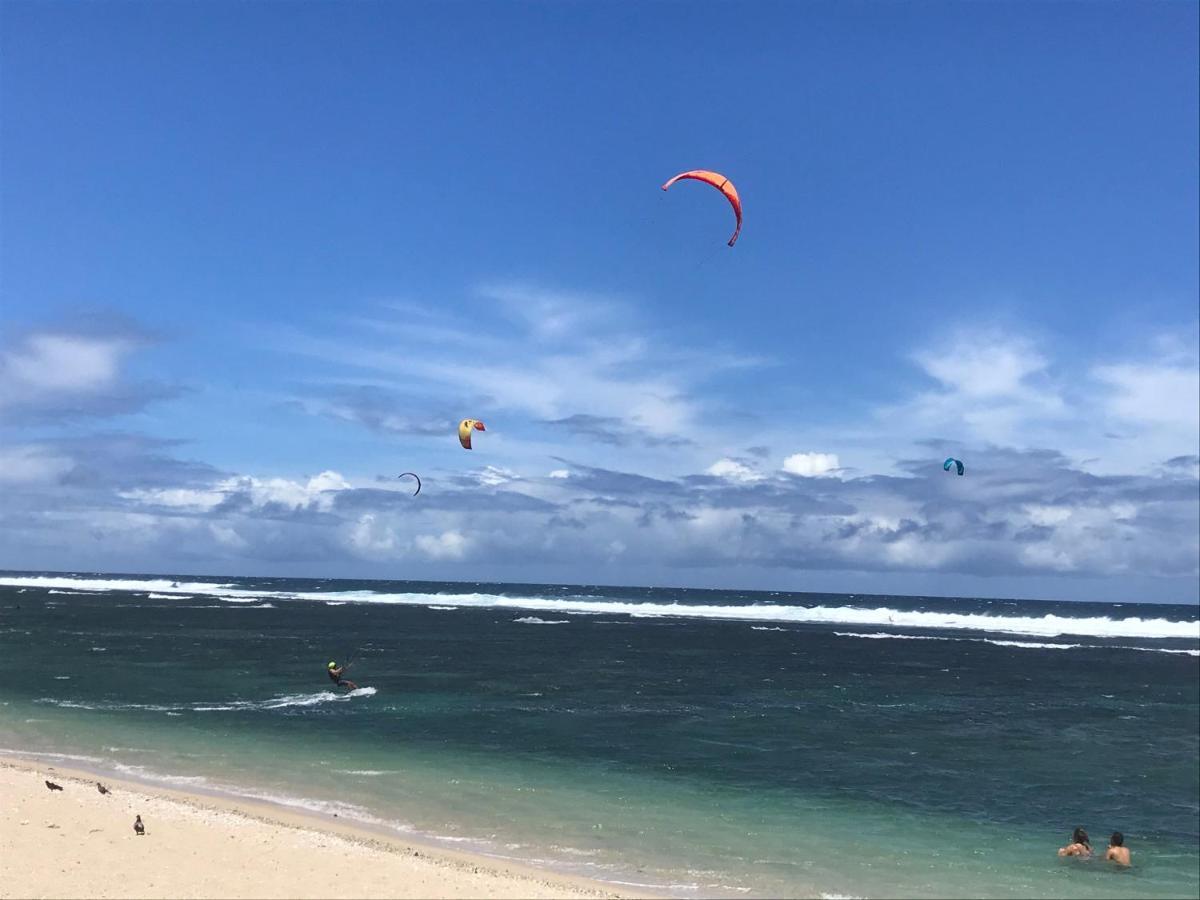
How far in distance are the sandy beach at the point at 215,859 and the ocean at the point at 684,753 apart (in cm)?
119

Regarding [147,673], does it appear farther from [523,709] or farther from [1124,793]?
[1124,793]

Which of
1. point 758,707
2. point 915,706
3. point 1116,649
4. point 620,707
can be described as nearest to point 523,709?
point 620,707

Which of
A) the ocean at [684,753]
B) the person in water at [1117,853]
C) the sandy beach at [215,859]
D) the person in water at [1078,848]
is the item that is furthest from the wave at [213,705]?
the person in water at [1117,853]

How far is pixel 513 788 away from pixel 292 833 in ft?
17.8

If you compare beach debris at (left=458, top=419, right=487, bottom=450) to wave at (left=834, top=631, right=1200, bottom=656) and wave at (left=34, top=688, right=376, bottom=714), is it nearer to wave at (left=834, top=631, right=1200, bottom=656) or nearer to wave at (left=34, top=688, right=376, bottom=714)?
wave at (left=34, top=688, right=376, bottom=714)

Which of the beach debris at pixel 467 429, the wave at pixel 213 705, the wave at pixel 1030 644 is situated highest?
the beach debris at pixel 467 429

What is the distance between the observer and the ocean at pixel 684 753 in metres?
15.4

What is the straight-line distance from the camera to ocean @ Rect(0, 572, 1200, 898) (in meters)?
15.4

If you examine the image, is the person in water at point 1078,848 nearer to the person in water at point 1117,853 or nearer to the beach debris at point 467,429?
the person in water at point 1117,853

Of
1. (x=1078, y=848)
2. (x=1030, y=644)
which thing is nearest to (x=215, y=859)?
(x=1078, y=848)

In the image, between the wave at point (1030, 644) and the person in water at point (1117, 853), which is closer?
the person in water at point (1117, 853)

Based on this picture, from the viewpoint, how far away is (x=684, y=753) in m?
23.8

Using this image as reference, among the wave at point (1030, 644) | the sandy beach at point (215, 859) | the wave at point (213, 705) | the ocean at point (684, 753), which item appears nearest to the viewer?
the sandy beach at point (215, 859)

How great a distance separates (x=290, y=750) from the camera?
2236 cm
